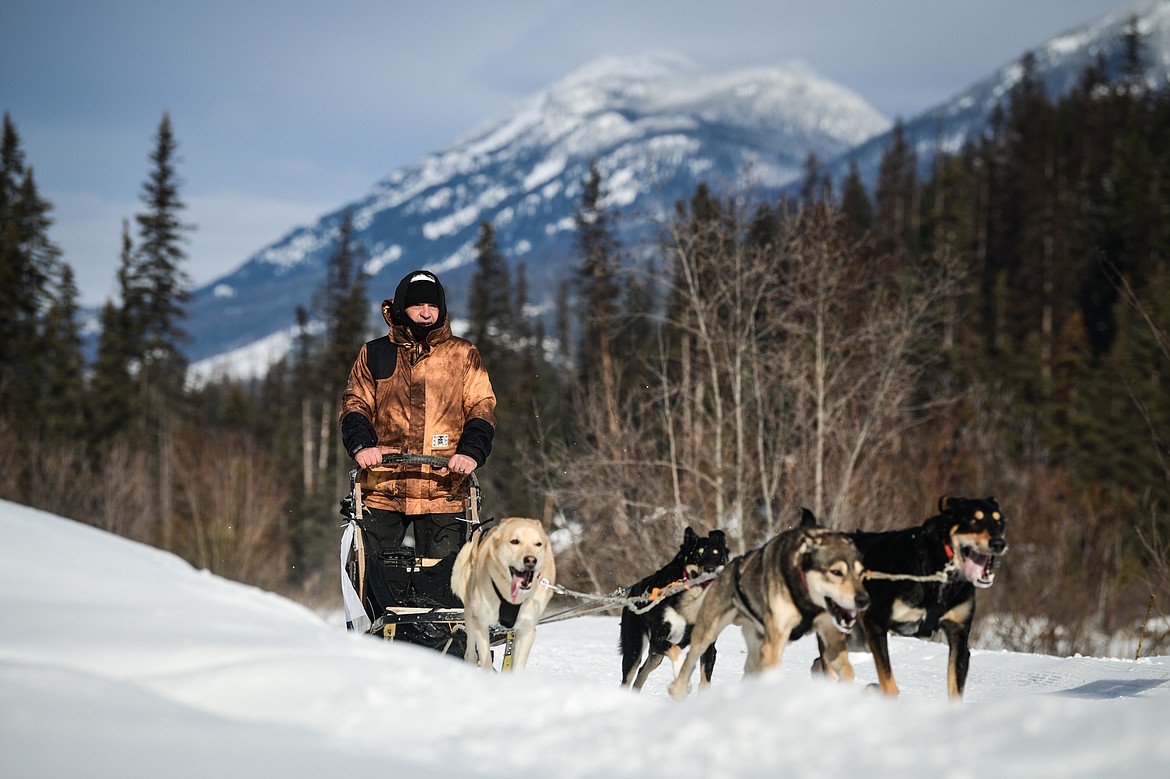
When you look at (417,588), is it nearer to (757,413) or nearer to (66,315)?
(757,413)

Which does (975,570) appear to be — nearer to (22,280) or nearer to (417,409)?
(417,409)

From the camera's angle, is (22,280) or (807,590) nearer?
(807,590)

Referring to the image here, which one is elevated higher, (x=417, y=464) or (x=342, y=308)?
(x=342, y=308)

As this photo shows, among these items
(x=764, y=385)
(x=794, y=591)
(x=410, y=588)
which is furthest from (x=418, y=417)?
(x=764, y=385)

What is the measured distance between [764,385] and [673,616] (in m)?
9.33

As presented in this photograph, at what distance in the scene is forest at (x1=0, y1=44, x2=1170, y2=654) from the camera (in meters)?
13.7

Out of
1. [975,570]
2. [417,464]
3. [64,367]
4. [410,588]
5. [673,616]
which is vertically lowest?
[673,616]

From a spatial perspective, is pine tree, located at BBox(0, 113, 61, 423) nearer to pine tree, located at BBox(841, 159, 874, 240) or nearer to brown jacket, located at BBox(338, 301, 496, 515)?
brown jacket, located at BBox(338, 301, 496, 515)

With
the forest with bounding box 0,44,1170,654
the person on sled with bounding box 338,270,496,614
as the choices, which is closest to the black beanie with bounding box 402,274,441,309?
the person on sled with bounding box 338,270,496,614

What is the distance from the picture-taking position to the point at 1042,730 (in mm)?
2311

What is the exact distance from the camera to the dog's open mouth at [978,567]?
4086 mm

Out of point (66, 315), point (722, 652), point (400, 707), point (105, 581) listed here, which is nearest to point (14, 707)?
point (400, 707)

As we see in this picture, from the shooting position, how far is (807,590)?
3.91m

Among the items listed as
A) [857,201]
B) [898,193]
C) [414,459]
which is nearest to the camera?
[414,459]
